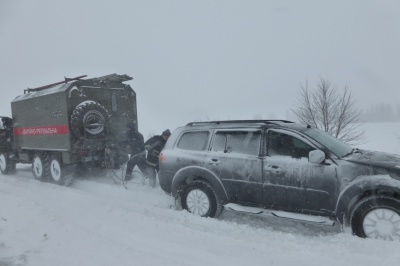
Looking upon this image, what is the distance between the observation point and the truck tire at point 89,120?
8914 millimetres

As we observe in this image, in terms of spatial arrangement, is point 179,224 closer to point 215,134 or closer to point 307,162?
point 215,134

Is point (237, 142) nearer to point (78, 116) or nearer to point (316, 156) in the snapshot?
point (316, 156)

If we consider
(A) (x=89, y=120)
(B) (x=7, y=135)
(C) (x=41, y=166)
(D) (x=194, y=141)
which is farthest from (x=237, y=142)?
(B) (x=7, y=135)

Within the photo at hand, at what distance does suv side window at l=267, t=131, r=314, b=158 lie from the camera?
194 inches

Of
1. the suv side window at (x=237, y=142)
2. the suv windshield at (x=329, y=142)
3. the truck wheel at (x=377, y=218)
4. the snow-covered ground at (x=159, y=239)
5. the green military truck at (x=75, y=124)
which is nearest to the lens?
the snow-covered ground at (x=159, y=239)

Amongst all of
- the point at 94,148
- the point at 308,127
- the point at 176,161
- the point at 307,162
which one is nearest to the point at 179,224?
the point at 176,161

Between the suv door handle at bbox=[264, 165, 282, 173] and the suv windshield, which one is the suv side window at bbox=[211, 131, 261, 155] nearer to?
the suv door handle at bbox=[264, 165, 282, 173]

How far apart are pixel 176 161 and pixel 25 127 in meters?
7.76

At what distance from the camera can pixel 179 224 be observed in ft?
17.2

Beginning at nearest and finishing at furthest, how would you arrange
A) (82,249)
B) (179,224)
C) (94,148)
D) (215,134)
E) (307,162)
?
(82,249) < (307,162) < (179,224) < (215,134) < (94,148)

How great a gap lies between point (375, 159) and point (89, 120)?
7.60m

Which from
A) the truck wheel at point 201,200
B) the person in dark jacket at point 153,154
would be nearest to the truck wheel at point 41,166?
the person in dark jacket at point 153,154

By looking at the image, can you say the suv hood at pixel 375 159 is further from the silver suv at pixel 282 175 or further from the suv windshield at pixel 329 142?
the suv windshield at pixel 329 142

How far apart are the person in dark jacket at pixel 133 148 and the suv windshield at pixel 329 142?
18.0 feet
